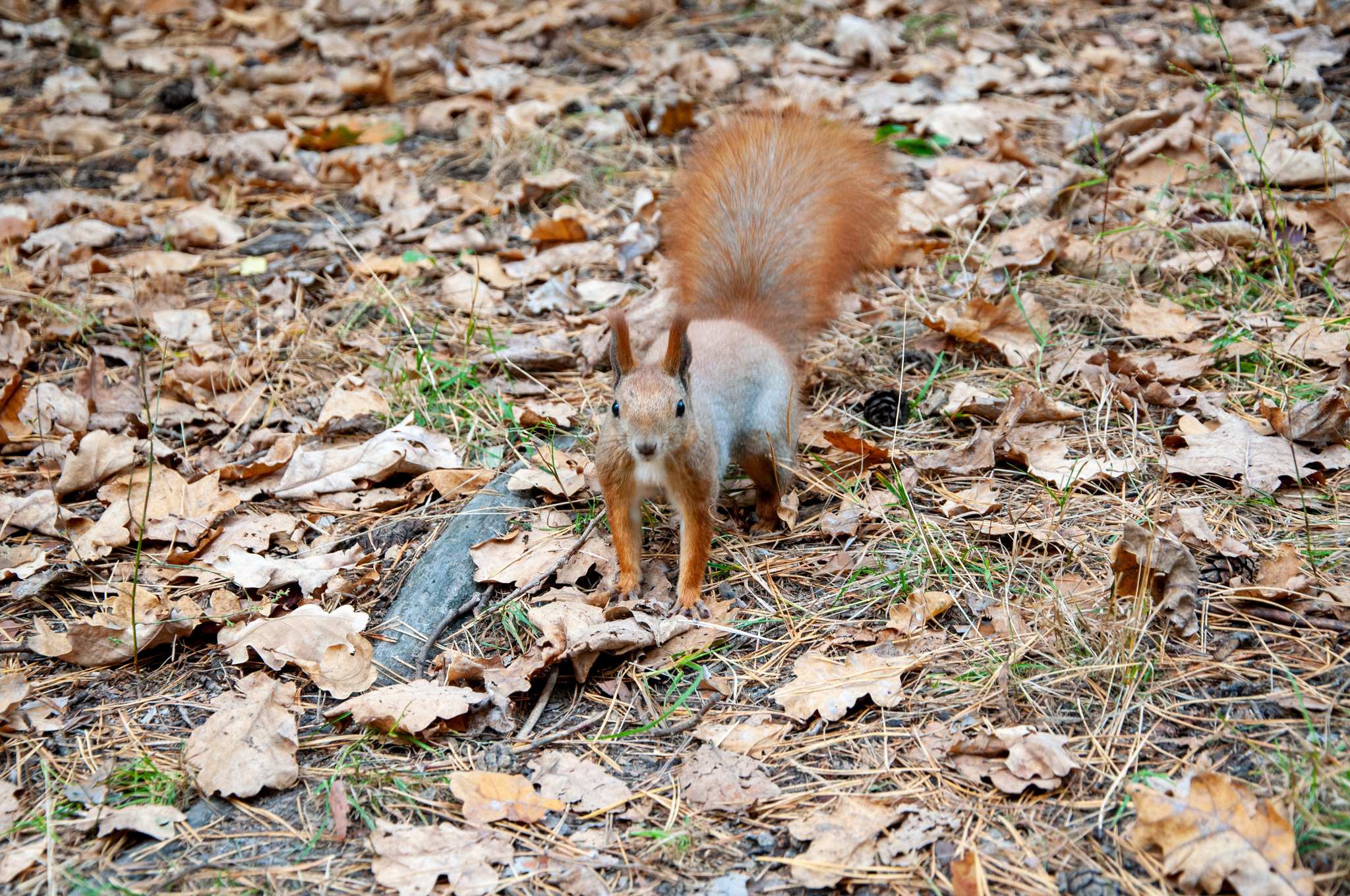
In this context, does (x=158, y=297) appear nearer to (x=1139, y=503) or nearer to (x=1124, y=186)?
(x=1139, y=503)

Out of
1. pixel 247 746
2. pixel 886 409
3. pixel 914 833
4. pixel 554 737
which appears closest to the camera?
pixel 914 833

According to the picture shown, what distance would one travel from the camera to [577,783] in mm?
2068

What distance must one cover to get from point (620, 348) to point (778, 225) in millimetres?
1067

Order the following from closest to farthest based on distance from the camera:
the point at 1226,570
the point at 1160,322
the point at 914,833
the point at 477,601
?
the point at 914,833, the point at 1226,570, the point at 477,601, the point at 1160,322

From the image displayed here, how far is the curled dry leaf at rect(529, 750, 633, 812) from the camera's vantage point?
202cm

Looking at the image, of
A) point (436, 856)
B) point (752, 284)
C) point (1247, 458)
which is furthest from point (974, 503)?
point (436, 856)

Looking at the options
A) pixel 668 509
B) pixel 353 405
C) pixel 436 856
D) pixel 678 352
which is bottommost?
pixel 668 509

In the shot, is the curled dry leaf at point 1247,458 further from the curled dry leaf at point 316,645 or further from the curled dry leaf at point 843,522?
the curled dry leaf at point 316,645

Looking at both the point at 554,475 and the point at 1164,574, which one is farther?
the point at 554,475

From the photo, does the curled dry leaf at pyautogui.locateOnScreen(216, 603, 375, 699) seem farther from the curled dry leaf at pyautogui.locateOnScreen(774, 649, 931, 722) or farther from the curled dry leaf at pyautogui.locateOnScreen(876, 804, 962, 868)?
the curled dry leaf at pyautogui.locateOnScreen(876, 804, 962, 868)

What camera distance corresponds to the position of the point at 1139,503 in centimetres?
265

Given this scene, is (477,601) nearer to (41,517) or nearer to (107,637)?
(107,637)

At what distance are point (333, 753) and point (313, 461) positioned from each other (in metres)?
1.20

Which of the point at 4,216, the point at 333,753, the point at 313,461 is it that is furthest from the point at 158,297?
the point at 333,753
